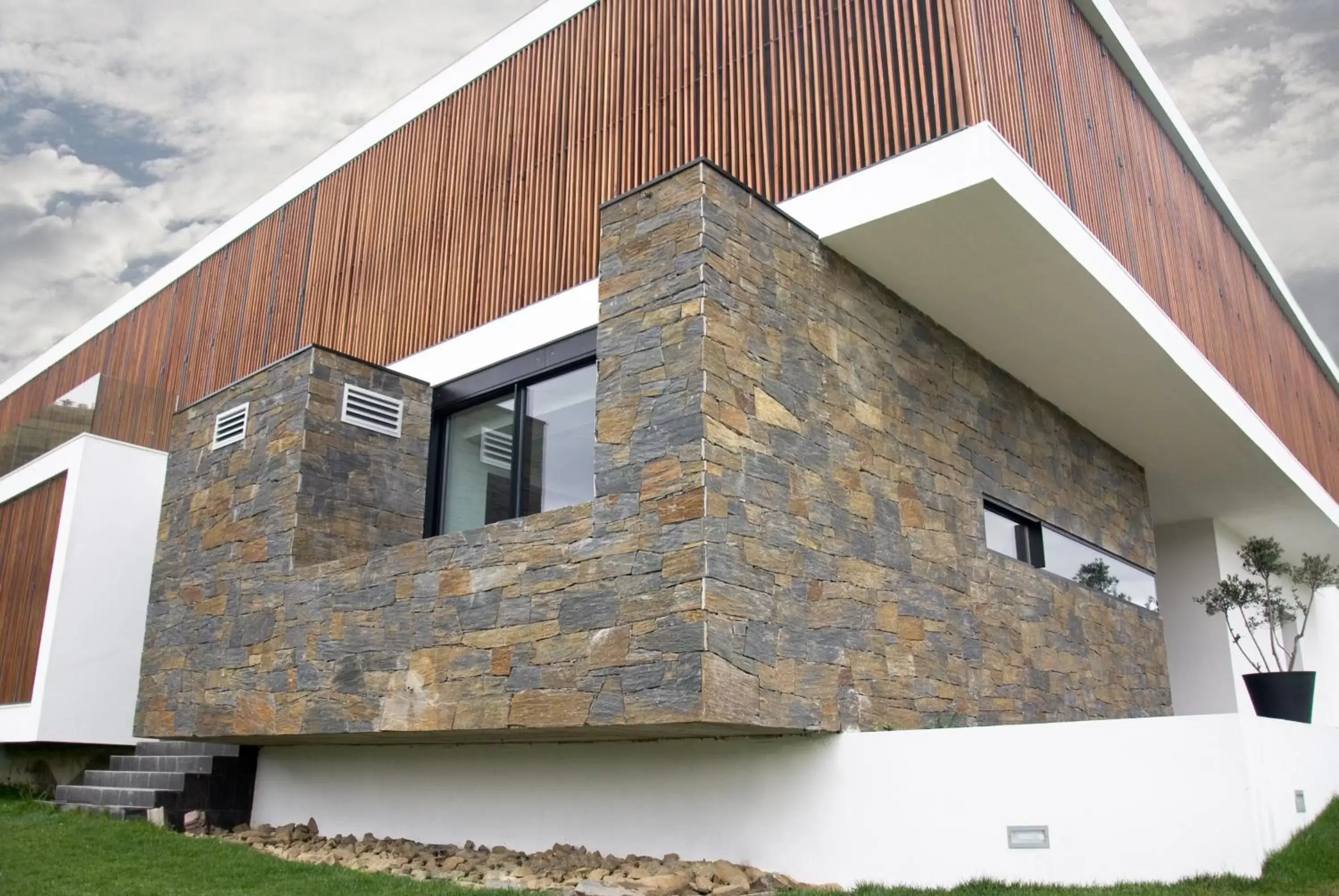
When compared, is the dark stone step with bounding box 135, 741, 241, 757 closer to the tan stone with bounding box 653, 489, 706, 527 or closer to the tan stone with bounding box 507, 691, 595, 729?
the tan stone with bounding box 507, 691, 595, 729

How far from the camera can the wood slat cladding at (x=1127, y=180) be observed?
7797 mm

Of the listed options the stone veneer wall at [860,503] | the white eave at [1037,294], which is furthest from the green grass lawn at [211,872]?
the white eave at [1037,294]

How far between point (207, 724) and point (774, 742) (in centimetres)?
504

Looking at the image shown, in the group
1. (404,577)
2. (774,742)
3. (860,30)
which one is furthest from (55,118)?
(774,742)

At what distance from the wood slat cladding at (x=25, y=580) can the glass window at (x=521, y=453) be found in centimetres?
594

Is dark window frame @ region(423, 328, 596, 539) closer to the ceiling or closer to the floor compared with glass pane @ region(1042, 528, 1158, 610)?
closer to the ceiling

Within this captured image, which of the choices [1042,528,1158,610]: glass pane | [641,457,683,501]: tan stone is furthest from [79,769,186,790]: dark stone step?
[1042,528,1158,610]: glass pane

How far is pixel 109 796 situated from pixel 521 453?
209 inches

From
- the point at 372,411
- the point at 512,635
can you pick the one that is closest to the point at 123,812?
the point at 372,411

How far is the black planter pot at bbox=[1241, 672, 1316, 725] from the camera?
946 cm

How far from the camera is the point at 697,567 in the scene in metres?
5.82

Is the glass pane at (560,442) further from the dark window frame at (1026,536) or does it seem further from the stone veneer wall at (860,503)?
the dark window frame at (1026,536)

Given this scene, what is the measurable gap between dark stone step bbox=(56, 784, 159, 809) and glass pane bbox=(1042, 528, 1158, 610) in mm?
8710

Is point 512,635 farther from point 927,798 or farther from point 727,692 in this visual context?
point 927,798
